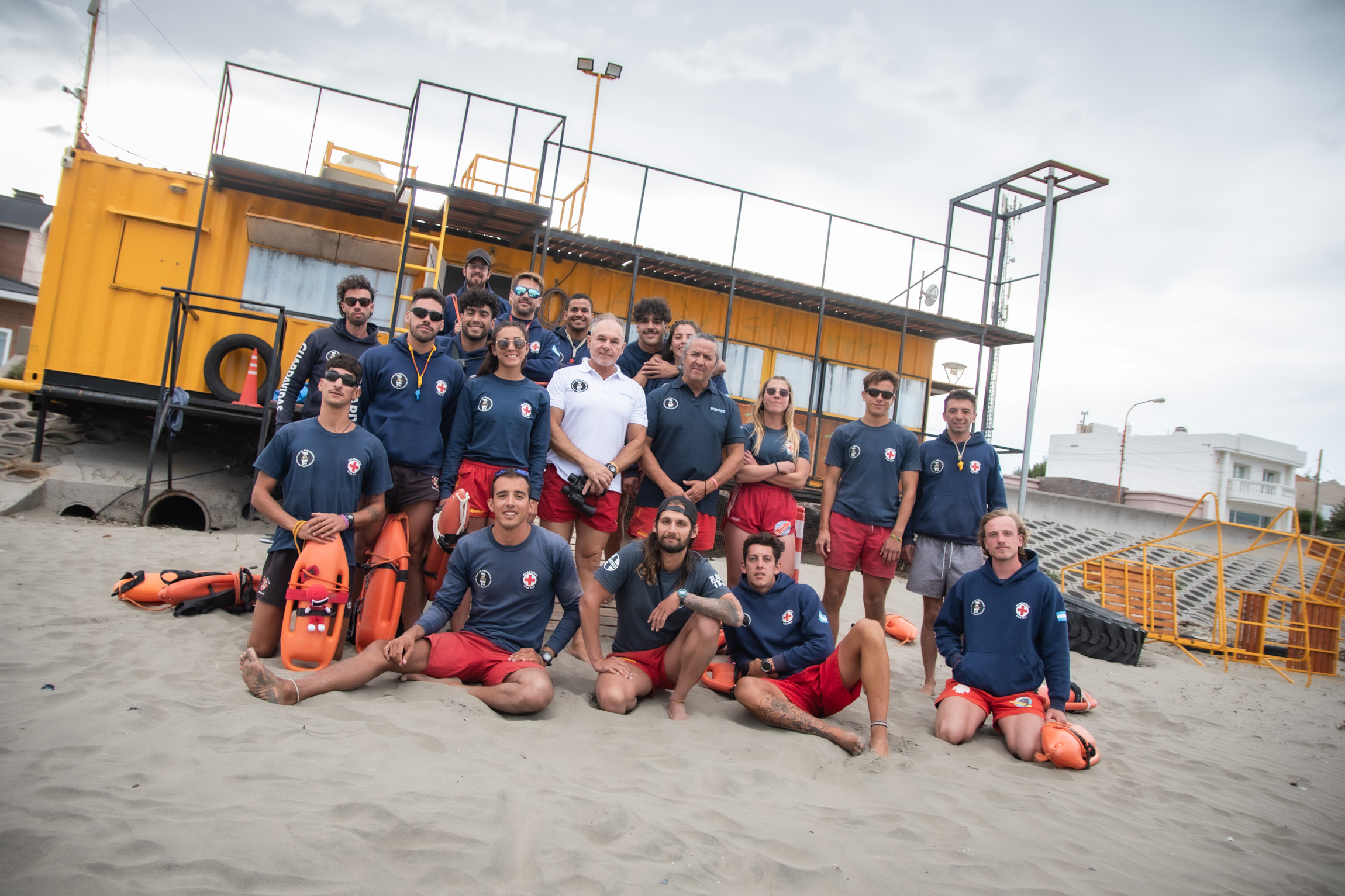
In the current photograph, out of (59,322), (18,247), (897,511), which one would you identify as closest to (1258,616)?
(897,511)

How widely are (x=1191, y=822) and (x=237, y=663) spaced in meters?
4.49

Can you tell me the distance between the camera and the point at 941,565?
4.86 meters

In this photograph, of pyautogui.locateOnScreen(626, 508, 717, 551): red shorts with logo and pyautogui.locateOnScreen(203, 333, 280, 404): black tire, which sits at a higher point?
pyautogui.locateOnScreen(203, 333, 280, 404): black tire

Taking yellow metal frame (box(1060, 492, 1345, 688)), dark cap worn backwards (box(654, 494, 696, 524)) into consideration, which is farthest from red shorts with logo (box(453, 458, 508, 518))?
yellow metal frame (box(1060, 492, 1345, 688))

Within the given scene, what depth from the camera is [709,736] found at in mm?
3553

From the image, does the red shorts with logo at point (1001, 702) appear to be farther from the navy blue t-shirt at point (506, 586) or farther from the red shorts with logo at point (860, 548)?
the navy blue t-shirt at point (506, 586)

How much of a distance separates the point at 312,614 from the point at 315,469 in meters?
0.76

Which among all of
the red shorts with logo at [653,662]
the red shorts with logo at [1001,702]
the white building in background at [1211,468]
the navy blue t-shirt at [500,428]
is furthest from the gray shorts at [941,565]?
the white building in background at [1211,468]

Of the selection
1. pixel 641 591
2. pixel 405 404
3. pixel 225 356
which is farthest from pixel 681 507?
pixel 225 356

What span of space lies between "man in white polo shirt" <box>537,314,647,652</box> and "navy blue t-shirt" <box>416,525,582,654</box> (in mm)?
621

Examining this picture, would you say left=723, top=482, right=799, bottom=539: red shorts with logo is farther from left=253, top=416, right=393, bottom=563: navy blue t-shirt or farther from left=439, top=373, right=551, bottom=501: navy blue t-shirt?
left=253, top=416, right=393, bottom=563: navy blue t-shirt

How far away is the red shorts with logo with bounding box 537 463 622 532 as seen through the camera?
453cm

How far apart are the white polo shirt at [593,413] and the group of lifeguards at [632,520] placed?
13 millimetres

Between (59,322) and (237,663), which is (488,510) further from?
(59,322)
